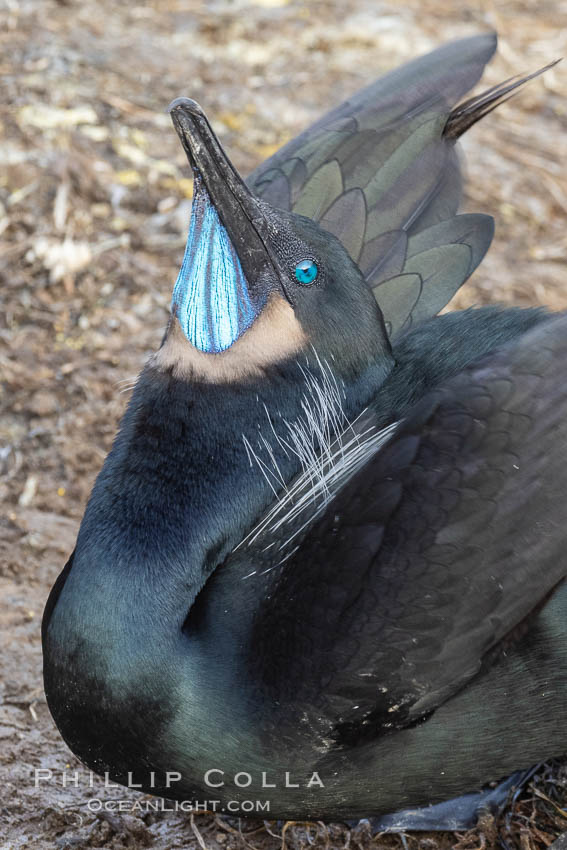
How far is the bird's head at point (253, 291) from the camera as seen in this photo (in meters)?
2.78

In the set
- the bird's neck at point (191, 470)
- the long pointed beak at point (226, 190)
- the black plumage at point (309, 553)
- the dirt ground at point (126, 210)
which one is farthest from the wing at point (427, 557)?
the dirt ground at point (126, 210)

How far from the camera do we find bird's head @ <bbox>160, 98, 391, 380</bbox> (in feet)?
9.11

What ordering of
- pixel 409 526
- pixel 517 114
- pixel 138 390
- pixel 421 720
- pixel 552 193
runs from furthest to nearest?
1. pixel 517 114
2. pixel 552 193
3. pixel 138 390
4. pixel 421 720
5. pixel 409 526

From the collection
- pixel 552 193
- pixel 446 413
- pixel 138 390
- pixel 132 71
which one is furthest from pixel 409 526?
pixel 132 71

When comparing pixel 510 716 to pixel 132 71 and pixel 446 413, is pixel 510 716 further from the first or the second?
pixel 132 71

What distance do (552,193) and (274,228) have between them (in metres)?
3.04

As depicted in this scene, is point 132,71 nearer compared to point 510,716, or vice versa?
point 510,716

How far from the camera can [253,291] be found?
2.83 meters

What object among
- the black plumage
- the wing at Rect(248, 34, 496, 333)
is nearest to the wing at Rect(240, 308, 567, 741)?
the black plumage

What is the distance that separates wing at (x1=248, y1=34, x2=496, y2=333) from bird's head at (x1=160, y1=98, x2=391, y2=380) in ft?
2.03

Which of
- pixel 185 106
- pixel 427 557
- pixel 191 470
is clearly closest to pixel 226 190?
pixel 185 106

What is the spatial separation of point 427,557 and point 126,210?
9.99ft

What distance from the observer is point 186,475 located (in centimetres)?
271

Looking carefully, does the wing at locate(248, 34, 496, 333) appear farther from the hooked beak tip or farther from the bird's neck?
the hooked beak tip
